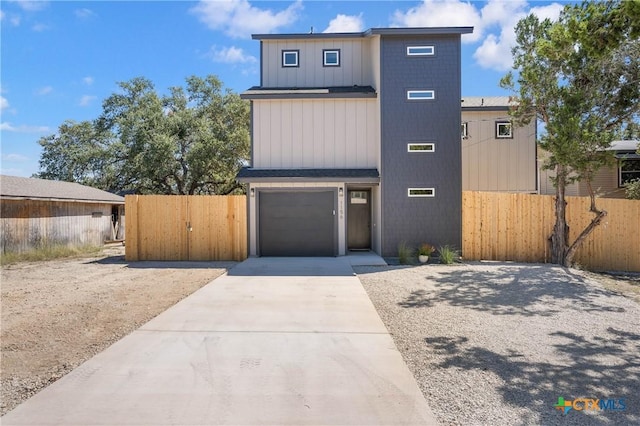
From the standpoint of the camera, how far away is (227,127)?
69.8 feet

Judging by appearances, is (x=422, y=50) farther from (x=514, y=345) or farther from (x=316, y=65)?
(x=514, y=345)

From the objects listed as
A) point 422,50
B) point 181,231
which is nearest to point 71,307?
point 181,231

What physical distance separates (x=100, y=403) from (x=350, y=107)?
33.9 feet

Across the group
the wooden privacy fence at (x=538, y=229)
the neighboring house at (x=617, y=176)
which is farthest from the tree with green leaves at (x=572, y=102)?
the neighboring house at (x=617, y=176)

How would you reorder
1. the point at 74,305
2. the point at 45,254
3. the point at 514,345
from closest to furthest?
the point at 514,345 → the point at 74,305 → the point at 45,254

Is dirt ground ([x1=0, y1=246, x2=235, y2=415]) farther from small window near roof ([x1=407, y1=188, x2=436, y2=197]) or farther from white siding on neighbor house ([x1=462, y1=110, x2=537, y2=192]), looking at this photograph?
white siding on neighbor house ([x1=462, y1=110, x2=537, y2=192])

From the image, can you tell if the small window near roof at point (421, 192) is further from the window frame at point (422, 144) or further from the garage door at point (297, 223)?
the garage door at point (297, 223)

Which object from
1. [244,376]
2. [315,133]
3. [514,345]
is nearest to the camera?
[244,376]

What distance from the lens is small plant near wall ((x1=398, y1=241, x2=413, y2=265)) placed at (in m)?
10.2

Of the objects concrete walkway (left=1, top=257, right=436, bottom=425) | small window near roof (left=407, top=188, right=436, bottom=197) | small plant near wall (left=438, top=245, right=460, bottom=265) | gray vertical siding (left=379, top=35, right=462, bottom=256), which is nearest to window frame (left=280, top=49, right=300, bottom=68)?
gray vertical siding (left=379, top=35, right=462, bottom=256)

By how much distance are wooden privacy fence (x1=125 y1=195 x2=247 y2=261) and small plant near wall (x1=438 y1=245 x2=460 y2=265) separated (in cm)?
605

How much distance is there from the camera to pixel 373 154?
11609 millimetres

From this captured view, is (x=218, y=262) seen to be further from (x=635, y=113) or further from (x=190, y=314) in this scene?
(x=635, y=113)

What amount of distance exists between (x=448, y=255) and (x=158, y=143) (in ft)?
52.5
